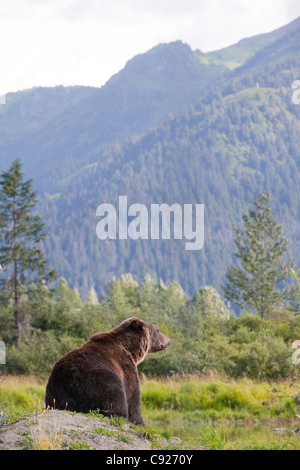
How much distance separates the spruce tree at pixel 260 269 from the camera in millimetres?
44969

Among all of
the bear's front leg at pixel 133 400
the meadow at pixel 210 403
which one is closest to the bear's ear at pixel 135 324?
the bear's front leg at pixel 133 400

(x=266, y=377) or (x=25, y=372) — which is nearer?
(x=266, y=377)

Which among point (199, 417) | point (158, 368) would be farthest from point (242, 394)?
point (158, 368)

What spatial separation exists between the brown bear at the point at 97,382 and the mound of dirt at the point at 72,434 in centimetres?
33

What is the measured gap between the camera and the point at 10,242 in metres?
33.3

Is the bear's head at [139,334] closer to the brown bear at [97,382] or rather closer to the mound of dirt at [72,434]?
the brown bear at [97,382]

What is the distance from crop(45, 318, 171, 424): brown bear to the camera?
7613mm

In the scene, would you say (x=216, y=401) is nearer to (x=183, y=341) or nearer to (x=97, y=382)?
(x=183, y=341)

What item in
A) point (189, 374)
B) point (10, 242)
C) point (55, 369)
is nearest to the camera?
point (55, 369)

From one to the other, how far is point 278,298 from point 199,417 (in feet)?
93.8

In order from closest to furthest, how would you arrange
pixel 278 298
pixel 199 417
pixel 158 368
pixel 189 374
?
pixel 199 417, pixel 189 374, pixel 158 368, pixel 278 298

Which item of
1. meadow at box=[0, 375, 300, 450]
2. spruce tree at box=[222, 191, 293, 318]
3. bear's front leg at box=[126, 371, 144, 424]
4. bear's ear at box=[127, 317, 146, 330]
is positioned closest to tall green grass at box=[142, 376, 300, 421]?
meadow at box=[0, 375, 300, 450]
